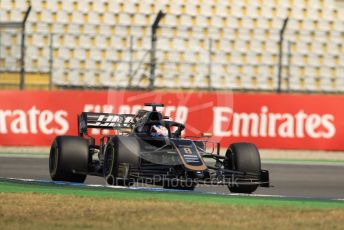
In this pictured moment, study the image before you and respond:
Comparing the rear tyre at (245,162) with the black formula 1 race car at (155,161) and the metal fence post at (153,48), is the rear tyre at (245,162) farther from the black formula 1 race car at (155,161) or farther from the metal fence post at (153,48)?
the metal fence post at (153,48)

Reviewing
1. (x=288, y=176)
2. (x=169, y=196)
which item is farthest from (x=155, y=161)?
(x=288, y=176)

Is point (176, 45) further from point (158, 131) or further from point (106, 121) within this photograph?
point (158, 131)

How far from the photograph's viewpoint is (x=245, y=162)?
1347 centimetres

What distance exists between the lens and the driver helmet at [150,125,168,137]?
1380 cm

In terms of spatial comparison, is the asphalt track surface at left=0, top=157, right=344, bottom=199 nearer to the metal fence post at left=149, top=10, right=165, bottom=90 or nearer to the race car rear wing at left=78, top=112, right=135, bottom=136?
the race car rear wing at left=78, top=112, right=135, bottom=136

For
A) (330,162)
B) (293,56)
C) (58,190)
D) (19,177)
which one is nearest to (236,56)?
(293,56)

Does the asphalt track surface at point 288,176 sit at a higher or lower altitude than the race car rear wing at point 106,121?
lower

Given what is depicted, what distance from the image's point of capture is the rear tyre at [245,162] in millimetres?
13398

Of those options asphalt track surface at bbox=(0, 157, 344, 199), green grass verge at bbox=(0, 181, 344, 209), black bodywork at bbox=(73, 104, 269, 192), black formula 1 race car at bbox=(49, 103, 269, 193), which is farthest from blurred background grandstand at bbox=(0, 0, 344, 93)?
green grass verge at bbox=(0, 181, 344, 209)

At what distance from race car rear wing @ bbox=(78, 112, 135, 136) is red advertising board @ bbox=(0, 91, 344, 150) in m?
8.33

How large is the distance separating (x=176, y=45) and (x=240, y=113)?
11.5ft

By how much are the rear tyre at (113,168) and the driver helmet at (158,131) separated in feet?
2.33

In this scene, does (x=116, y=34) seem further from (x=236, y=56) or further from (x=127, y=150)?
(x=127, y=150)

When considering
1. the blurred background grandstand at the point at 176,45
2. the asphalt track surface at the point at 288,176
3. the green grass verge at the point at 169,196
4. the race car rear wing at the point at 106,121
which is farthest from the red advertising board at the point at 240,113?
the green grass verge at the point at 169,196
